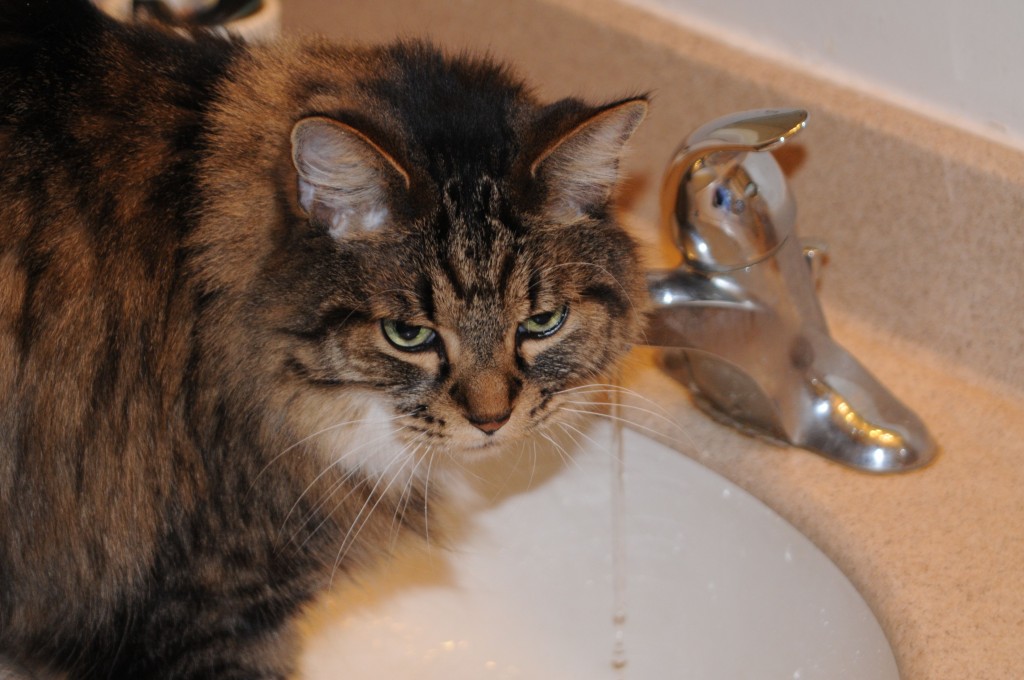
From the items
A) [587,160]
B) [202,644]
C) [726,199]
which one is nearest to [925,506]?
[726,199]

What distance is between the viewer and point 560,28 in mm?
1576

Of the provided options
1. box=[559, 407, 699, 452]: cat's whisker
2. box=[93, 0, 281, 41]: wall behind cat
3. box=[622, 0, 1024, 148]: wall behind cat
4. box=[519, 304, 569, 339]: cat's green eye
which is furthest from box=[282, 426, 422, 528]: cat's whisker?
box=[622, 0, 1024, 148]: wall behind cat

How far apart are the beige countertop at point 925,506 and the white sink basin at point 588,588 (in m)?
0.04

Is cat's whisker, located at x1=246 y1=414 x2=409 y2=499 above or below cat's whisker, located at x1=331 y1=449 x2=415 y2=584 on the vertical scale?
above

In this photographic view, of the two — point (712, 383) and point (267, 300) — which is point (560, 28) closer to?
point (712, 383)

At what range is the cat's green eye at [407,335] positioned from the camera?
972 millimetres

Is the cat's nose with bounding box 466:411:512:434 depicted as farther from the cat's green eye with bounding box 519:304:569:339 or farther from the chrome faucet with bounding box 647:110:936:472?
the chrome faucet with bounding box 647:110:936:472

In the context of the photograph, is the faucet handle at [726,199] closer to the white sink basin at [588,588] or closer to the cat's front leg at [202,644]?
the white sink basin at [588,588]

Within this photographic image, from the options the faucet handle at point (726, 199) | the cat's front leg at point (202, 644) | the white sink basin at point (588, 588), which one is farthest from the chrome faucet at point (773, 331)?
the cat's front leg at point (202, 644)

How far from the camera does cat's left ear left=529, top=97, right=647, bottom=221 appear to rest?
922 millimetres

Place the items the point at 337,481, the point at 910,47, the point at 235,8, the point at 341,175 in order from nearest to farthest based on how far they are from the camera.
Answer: the point at 341,175 → the point at 337,481 → the point at 910,47 → the point at 235,8

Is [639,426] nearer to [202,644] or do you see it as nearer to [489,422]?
[489,422]

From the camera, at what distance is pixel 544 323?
1.02 meters

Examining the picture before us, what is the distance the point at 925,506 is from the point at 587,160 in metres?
0.50
